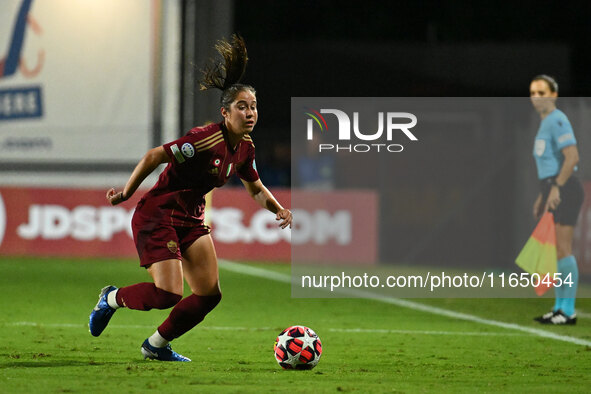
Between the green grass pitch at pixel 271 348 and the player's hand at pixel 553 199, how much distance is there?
1.07 metres

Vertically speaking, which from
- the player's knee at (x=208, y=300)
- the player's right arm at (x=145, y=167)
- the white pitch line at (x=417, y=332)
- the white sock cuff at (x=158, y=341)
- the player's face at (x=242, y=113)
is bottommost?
the white pitch line at (x=417, y=332)

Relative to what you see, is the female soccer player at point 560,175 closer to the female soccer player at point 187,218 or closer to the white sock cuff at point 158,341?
the female soccer player at point 187,218

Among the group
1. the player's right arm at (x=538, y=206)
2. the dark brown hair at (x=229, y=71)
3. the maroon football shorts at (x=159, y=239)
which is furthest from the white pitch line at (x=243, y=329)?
the dark brown hair at (x=229, y=71)

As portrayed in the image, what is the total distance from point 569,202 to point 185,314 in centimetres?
415

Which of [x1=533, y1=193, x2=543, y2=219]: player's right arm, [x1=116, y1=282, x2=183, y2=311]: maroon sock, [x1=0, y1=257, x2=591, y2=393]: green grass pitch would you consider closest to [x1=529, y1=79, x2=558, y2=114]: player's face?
[x1=533, y1=193, x2=543, y2=219]: player's right arm

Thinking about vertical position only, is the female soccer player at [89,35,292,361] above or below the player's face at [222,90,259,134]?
below

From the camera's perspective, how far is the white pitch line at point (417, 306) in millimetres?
8992

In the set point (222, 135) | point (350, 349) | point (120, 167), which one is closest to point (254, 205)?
point (120, 167)

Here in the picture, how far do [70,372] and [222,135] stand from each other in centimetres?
172

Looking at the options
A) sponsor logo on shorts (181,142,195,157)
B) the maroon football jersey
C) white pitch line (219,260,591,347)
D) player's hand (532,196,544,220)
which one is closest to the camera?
sponsor logo on shorts (181,142,195,157)

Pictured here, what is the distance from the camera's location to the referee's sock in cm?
966

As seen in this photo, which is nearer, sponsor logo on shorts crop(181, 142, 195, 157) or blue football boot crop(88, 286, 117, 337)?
sponsor logo on shorts crop(181, 142, 195, 157)

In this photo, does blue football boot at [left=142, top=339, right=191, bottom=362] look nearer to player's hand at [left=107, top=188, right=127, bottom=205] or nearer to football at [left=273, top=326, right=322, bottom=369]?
football at [left=273, top=326, right=322, bottom=369]

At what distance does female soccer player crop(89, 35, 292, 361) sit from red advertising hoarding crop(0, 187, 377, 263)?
9.44 meters
